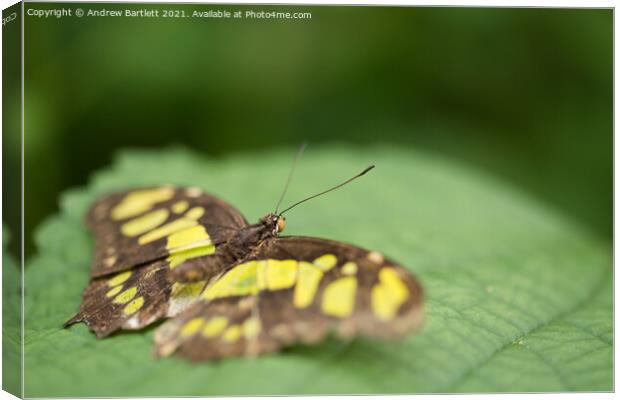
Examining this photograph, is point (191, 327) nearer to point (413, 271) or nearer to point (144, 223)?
point (144, 223)

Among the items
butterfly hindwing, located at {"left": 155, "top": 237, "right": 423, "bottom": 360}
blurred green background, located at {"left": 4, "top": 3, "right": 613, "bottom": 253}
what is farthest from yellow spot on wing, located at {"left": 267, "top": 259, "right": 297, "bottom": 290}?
blurred green background, located at {"left": 4, "top": 3, "right": 613, "bottom": 253}

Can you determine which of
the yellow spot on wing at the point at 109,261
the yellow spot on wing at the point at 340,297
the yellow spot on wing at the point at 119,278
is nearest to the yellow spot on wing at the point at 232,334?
the yellow spot on wing at the point at 340,297

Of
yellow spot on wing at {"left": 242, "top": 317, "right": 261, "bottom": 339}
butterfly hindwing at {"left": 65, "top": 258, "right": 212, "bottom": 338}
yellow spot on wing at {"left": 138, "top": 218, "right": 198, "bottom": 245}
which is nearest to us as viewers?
yellow spot on wing at {"left": 242, "top": 317, "right": 261, "bottom": 339}

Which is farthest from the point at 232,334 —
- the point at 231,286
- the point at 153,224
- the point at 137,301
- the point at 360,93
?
the point at 360,93

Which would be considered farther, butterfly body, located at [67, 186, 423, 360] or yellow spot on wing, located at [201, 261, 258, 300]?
yellow spot on wing, located at [201, 261, 258, 300]

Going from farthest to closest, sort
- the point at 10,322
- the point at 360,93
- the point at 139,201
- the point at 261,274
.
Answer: the point at 360,93 → the point at 139,201 → the point at 10,322 → the point at 261,274

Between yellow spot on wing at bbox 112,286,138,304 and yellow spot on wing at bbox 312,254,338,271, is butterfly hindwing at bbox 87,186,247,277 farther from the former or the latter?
yellow spot on wing at bbox 312,254,338,271

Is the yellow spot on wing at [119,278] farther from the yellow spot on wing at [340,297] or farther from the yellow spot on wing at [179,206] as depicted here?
the yellow spot on wing at [340,297]

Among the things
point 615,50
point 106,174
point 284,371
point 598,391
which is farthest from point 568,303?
point 106,174
